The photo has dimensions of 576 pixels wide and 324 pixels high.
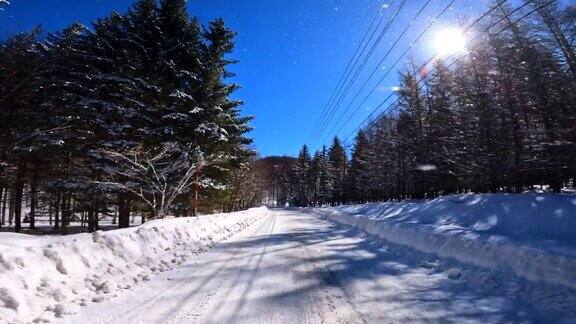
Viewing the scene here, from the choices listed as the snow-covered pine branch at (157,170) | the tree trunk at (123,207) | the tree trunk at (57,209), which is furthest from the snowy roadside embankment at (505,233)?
the tree trunk at (57,209)

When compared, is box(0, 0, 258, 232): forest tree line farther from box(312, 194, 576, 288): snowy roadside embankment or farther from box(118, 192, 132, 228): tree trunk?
box(312, 194, 576, 288): snowy roadside embankment

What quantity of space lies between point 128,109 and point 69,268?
54.5 ft

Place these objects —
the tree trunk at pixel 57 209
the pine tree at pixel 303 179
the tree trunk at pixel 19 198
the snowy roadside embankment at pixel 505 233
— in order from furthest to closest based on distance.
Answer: the pine tree at pixel 303 179 → the tree trunk at pixel 57 209 → the tree trunk at pixel 19 198 → the snowy roadside embankment at pixel 505 233

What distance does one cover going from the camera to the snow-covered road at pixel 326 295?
5043 millimetres

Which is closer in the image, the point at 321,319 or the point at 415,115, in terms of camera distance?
the point at 321,319

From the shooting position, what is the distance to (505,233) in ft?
31.9

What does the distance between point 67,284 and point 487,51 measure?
2651 cm

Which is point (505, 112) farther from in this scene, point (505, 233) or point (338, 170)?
point (338, 170)

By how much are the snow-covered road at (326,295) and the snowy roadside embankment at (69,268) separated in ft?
1.19

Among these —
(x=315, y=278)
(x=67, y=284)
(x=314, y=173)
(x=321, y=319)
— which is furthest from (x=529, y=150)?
(x=314, y=173)

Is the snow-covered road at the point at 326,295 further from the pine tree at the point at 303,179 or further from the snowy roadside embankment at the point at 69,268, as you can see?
the pine tree at the point at 303,179

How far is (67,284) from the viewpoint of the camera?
19.0 feet

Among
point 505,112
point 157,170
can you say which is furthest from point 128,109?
point 505,112

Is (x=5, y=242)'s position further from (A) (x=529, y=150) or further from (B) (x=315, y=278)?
(A) (x=529, y=150)
